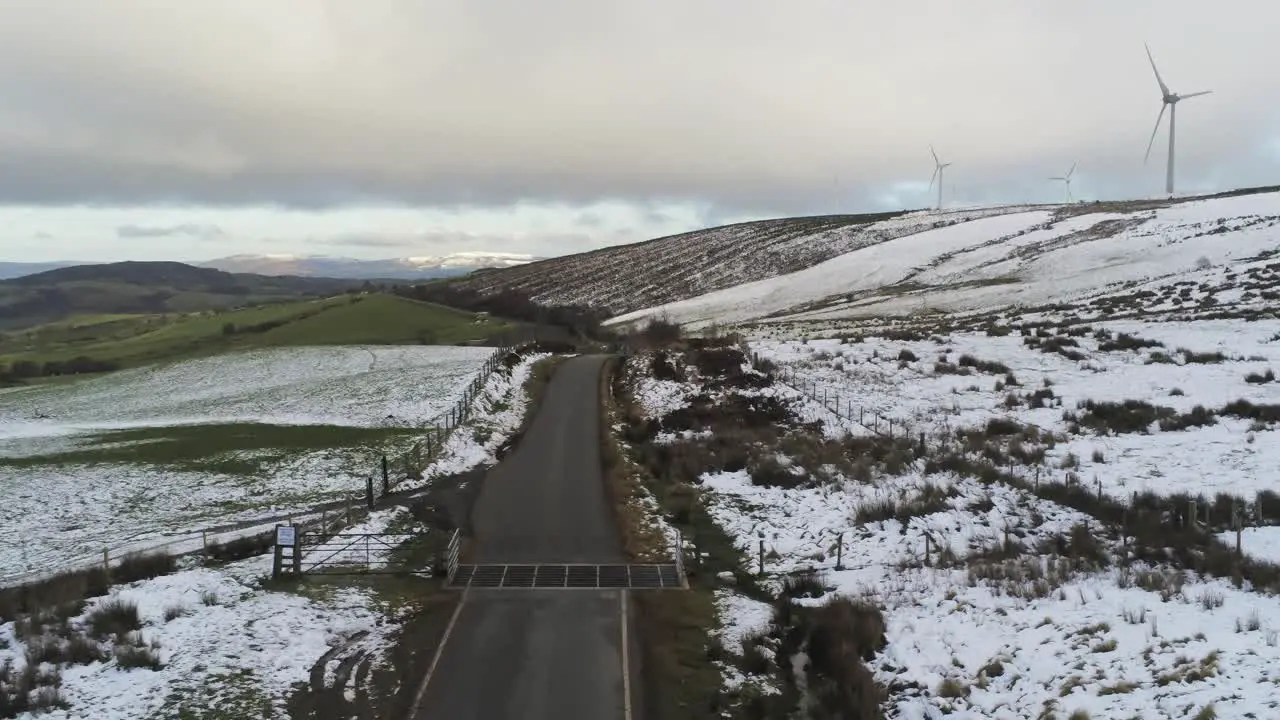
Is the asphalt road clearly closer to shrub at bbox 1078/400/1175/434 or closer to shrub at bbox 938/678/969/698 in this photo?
shrub at bbox 938/678/969/698

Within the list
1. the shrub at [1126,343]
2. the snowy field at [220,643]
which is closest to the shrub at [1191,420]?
the shrub at [1126,343]

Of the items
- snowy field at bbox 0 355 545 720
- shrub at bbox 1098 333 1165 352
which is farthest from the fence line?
snowy field at bbox 0 355 545 720

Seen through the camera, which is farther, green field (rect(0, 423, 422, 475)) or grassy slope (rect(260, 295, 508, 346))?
Answer: grassy slope (rect(260, 295, 508, 346))

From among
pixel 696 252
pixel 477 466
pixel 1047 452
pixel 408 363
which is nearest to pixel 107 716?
pixel 477 466

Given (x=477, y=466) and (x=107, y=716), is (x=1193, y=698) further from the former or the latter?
(x=477, y=466)

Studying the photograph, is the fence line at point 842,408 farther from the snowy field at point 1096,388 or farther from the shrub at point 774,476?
the shrub at point 774,476

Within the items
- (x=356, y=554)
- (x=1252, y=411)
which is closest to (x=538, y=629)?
(x=356, y=554)
